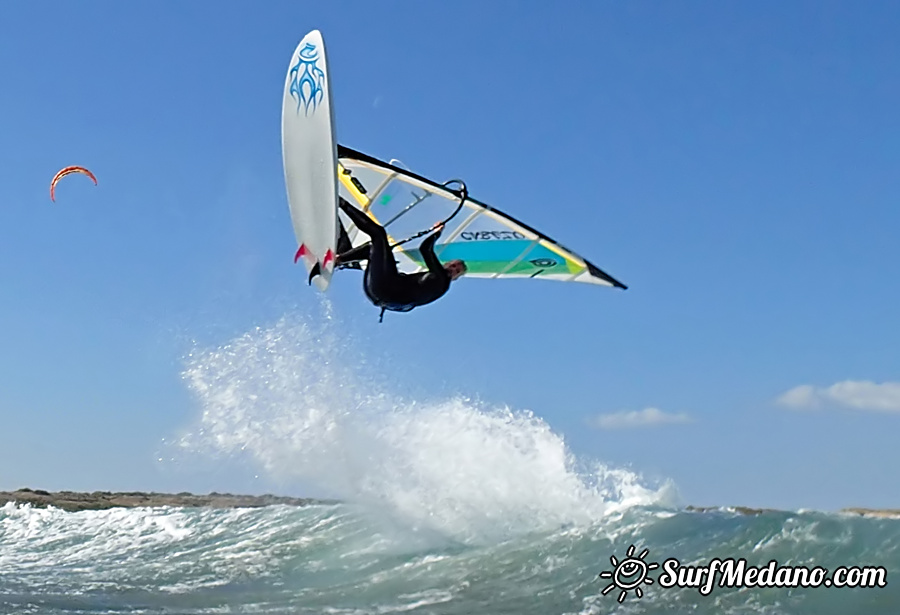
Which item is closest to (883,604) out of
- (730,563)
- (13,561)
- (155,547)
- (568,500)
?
(730,563)

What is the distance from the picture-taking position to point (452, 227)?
25.7 feet

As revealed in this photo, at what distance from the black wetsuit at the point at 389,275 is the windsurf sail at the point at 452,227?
0.65m

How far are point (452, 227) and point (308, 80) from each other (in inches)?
101

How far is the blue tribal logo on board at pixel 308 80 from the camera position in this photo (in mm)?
5414

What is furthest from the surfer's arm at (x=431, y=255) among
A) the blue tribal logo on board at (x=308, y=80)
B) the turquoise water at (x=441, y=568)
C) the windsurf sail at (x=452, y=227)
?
the turquoise water at (x=441, y=568)

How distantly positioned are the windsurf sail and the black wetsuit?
0.65 m

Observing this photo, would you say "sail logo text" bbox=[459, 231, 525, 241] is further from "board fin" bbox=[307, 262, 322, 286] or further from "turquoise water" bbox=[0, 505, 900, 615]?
"turquoise water" bbox=[0, 505, 900, 615]

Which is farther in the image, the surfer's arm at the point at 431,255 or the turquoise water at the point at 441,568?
the turquoise water at the point at 441,568

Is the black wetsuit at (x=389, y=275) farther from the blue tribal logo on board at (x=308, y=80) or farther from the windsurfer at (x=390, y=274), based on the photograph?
the blue tribal logo on board at (x=308, y=80)

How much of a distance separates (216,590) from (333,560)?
1.42m

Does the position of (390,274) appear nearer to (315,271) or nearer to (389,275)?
(389,275)

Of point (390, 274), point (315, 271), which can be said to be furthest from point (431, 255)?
point (315, 271)

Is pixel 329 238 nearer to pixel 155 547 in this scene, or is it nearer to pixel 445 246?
pixel 445 246

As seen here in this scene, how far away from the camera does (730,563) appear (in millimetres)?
6777
